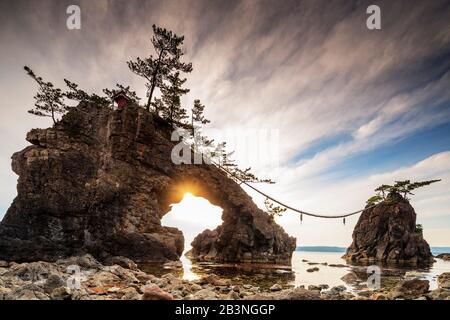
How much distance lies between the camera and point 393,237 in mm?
44281

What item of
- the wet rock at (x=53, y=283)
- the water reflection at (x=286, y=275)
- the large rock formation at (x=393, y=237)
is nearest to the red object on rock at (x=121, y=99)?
the water reflection at (x=286, y=275)

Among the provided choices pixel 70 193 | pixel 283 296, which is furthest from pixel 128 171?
pixel 283 296

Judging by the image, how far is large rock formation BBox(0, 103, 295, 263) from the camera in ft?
57.6

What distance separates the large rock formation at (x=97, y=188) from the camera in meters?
17.5

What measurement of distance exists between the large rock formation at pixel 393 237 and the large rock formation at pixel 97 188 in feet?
123

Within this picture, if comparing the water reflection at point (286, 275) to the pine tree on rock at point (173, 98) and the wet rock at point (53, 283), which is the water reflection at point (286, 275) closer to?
the wet rock at point (53, 283)

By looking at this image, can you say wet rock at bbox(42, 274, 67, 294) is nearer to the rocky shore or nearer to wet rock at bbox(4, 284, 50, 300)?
the rocky shore

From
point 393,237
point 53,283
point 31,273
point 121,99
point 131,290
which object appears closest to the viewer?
point 53,283

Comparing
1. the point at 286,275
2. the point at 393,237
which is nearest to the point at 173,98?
the point at 286,275

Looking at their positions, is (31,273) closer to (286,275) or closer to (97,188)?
(97,188)

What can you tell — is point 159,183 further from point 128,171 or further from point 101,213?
point 101,213

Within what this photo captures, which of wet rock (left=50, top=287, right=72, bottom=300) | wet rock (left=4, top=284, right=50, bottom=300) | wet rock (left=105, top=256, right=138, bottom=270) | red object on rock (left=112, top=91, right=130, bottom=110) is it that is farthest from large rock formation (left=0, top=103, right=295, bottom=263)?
wet rock (left=50, top=287, right=72, bottom=300)

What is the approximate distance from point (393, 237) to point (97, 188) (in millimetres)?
50090

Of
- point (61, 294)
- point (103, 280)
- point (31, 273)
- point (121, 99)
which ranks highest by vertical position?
point (121, 99)
